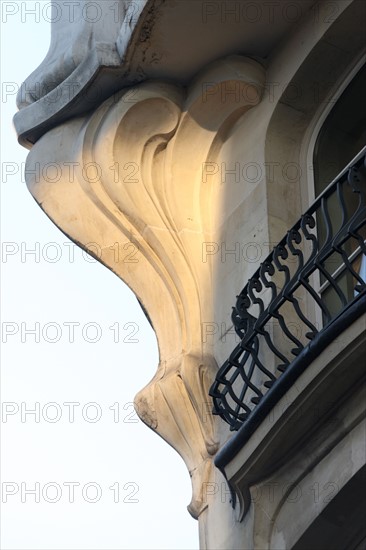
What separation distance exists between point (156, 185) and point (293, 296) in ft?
4.58

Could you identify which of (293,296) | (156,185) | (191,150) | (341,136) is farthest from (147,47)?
(293,296)

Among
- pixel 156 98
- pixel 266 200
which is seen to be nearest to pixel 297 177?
pixel 266 200

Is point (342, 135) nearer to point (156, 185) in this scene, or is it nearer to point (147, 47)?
point (156, 185)

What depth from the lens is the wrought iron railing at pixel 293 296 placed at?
8.81 metres

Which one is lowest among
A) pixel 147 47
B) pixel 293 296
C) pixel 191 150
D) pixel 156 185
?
pixel 293 296

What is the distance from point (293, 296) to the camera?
9.58 meters

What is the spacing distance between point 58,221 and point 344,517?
2992mm

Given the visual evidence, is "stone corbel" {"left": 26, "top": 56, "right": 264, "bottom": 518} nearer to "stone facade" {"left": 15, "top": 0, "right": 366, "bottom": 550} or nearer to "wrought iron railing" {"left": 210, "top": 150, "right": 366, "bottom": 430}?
"stone facade" {"left": 15, "top": 0, "right": 366, "bottom": 550}

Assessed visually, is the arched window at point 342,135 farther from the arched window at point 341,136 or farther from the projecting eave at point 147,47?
the projecting eave at point 147,47

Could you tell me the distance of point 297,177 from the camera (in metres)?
10.3

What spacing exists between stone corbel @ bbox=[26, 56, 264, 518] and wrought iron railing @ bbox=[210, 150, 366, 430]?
0.68m

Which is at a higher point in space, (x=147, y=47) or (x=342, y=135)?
(x=147, y=47)

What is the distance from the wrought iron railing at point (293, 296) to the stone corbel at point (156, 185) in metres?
0.68

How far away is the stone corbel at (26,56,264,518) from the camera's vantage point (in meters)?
10.3
